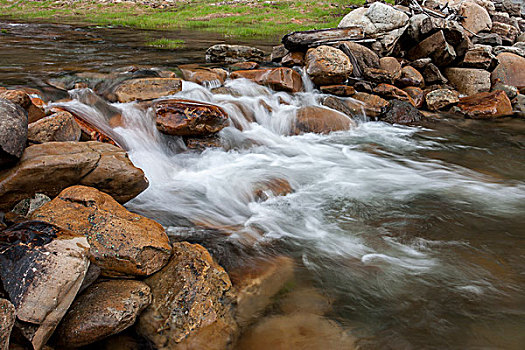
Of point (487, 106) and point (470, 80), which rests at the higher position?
point (470, 80)

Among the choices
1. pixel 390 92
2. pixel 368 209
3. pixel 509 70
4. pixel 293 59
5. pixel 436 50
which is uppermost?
pixel 436 50

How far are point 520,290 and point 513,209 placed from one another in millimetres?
2271

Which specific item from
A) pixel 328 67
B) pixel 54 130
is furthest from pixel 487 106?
pixel 54 130

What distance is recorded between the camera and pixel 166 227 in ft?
15.9

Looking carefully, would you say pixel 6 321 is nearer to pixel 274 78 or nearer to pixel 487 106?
pixel 274 78

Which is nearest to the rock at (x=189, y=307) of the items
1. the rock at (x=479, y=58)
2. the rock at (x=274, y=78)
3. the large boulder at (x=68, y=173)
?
the large boulder at (x=68, y=173)

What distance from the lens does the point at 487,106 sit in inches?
426

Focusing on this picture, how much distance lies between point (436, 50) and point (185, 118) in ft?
31.7

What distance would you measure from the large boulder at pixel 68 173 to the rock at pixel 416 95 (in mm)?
9259

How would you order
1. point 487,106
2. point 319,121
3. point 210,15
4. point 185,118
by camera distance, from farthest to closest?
point 210,15
point 487,106
point 319,121
point 185,118

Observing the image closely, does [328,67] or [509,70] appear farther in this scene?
[509,70]

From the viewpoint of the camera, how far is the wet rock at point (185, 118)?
7.10 metres

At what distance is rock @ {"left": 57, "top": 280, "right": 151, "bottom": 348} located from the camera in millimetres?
2756

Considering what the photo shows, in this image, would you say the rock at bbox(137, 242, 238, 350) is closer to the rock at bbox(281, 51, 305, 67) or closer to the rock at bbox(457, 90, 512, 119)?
the rock at bbox(281, 51, 305, 67)
